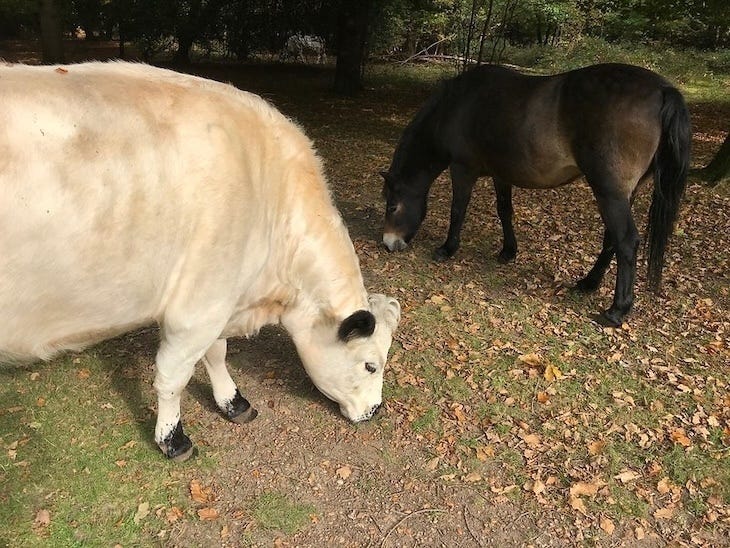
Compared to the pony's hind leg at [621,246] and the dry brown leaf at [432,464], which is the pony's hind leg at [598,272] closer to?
the pony's hind leg at [621,246]

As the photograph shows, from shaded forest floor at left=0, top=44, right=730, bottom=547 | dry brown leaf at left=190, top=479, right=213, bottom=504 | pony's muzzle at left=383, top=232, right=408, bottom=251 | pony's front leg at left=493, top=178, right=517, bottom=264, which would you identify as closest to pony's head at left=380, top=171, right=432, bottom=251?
pony's muzzle at left=383, top=232, right=408, bottom=251

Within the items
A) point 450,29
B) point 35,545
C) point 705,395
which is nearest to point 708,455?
point 705,395

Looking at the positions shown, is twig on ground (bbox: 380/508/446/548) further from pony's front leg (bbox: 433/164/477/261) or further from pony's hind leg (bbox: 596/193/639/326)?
pony's front leg (bbox: 433/164/477/261)

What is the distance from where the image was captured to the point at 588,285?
19.3ft

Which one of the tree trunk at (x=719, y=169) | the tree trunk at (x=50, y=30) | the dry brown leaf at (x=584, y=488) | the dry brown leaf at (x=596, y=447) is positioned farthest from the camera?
the tree trunk at (x=50, y=30)

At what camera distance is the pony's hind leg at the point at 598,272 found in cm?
565

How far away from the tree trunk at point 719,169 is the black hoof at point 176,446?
8.67 m

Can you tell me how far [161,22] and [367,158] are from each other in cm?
1019

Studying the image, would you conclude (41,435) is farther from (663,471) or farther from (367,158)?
(367,158)

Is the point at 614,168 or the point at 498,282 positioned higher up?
the point at 614,168

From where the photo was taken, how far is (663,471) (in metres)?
3.71

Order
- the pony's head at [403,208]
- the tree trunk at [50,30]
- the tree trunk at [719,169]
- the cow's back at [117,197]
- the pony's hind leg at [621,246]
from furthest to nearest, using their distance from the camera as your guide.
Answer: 1. the tree trunk at [50,30]
2. the tree trunk at [719,169]
3. the pony's head at [403,208]
4. the pony's hind leg at [621,246]
5. the cow's back at [117,197]

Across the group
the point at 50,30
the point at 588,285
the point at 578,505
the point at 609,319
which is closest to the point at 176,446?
the point at 578,505

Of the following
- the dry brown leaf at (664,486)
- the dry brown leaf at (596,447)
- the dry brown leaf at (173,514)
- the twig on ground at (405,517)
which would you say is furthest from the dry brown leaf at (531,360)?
the dry brown leaf at (173,514)
